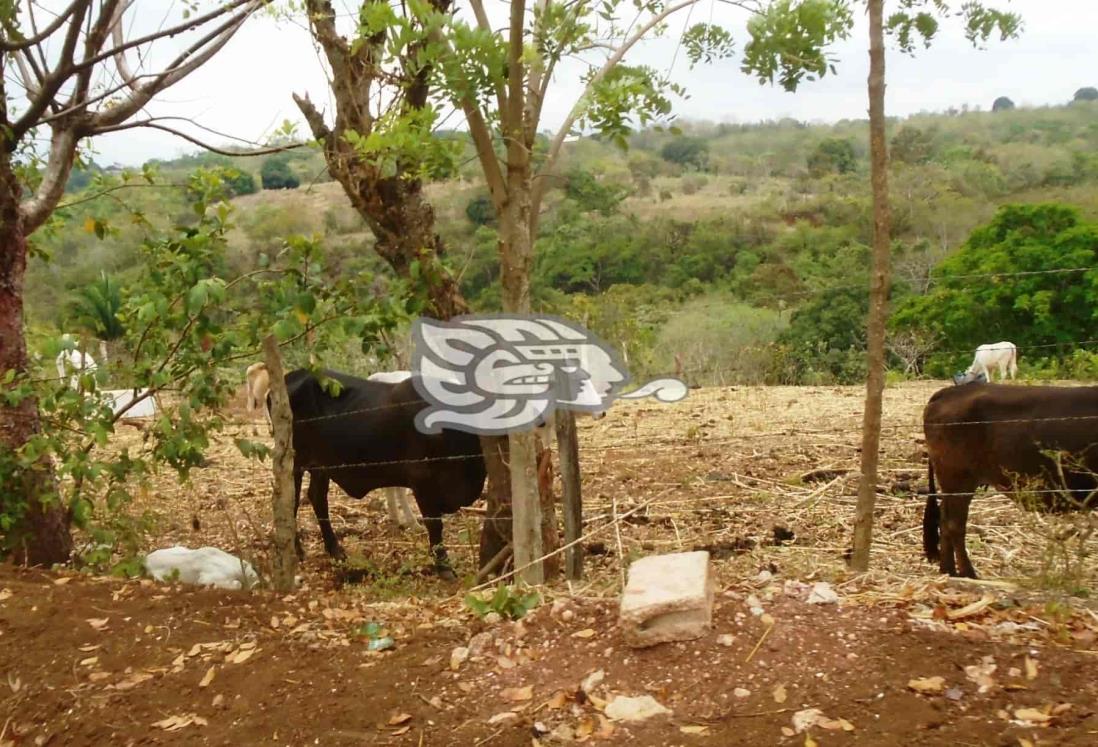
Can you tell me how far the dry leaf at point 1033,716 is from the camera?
2877mm

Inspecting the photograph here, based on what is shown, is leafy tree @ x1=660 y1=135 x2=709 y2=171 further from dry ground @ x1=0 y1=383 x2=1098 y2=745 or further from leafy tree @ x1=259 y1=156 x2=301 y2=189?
dry ground @ x1=0 y1=383 x2=1098 y2=745

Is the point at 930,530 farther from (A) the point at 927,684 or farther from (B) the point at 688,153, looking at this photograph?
(B) the point at 688,153

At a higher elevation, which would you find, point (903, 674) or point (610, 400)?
point (610, 400)

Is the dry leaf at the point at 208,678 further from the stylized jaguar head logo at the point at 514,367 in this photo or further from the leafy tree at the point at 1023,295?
the leafy tree at the point at 1023,295

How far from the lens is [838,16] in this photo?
13.9ft

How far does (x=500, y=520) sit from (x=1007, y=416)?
3064mm

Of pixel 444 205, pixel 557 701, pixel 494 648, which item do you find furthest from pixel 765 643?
pixel 444 205

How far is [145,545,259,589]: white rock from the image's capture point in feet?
17.5

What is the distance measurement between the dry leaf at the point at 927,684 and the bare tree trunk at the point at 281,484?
9.29 feet

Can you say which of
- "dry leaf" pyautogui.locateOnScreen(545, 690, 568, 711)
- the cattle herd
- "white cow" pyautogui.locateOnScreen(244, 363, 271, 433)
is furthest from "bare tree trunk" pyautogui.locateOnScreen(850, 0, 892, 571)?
"white cow" pyautogui.locateOnScreen(244, 363, 271, 433)

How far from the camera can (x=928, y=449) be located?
643 cm

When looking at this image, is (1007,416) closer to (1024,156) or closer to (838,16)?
(838,16)

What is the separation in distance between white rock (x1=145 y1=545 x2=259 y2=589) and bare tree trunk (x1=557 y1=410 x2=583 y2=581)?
1658 millimetres

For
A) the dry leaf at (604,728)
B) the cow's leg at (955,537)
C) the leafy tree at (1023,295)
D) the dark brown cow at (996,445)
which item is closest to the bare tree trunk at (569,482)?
the dry leaf at (604,728)
